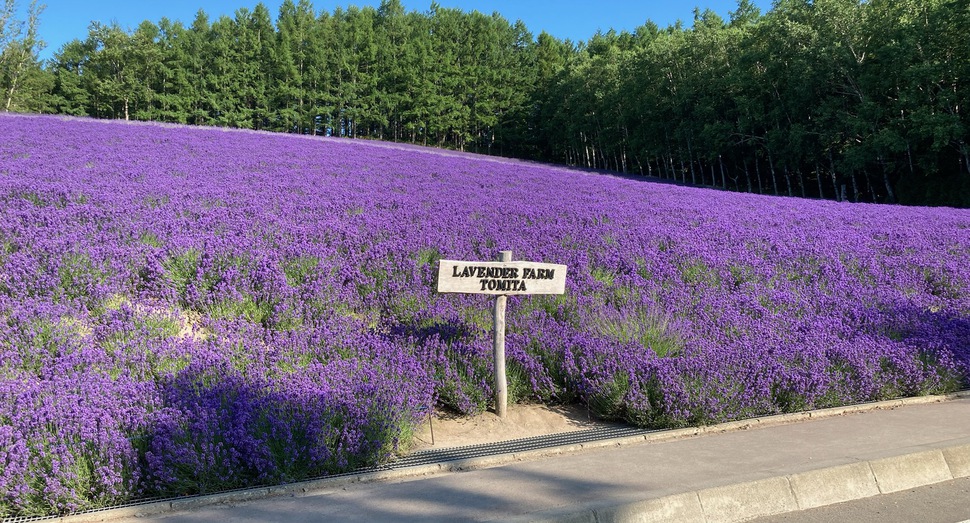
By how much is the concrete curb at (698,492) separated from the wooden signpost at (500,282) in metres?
0.88

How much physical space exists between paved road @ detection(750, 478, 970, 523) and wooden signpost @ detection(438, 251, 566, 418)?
7.07ft

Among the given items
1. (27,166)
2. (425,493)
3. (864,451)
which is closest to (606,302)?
(864,451)

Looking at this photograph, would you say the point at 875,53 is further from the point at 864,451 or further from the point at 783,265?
the point at 864,451

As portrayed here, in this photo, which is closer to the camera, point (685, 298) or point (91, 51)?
point (685, 298)

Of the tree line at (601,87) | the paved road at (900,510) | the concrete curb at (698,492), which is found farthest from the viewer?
the tree line at (601,87)

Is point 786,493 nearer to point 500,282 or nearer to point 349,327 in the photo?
point 500,282

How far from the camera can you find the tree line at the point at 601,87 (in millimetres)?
28891

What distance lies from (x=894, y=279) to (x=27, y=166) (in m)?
15.0

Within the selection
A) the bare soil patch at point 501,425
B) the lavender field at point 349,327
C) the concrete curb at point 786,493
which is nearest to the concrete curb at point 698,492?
the concrete curb at point 786,493

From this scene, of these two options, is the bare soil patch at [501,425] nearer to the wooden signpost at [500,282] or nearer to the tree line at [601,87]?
the wooden signpost at [500,282]

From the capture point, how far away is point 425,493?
3447 mm

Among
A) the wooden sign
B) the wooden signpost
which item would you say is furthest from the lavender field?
the wooden sign

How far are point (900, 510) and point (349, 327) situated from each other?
4350 mm

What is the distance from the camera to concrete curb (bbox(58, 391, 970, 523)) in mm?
3213
